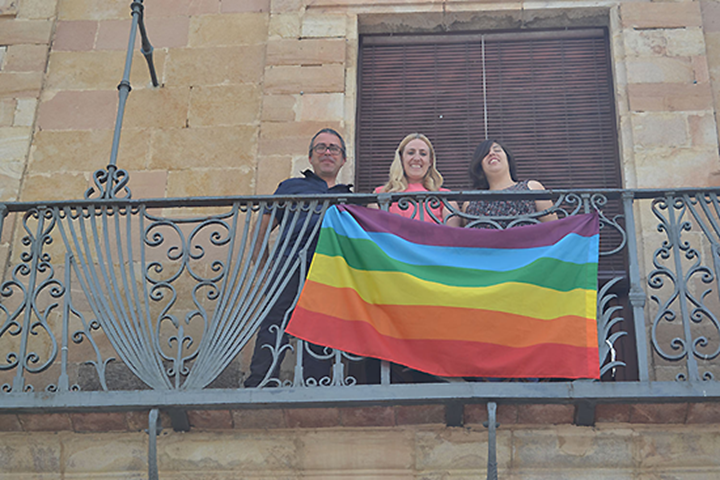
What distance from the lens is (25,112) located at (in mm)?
7891

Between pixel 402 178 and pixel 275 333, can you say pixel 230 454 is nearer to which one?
pixel 275 333

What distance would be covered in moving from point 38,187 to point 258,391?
10.3ft

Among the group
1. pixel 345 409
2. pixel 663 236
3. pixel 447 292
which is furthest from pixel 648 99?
pixel 345 409

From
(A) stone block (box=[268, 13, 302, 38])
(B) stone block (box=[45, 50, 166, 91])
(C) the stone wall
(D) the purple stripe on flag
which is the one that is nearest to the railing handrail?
(D) the purple stripe on flag

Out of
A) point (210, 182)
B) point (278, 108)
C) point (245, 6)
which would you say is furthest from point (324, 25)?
point (210, 182)

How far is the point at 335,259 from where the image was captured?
5.68 meters

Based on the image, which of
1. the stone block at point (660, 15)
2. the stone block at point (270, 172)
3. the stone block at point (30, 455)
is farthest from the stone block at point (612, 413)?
the stone block at point (660, 15)

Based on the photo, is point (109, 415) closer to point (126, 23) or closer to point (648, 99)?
point (126, 23)

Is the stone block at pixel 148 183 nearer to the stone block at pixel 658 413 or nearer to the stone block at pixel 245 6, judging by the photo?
the stone block at pixel 245 6

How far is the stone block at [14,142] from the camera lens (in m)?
7.73

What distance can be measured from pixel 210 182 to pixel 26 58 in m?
1.97

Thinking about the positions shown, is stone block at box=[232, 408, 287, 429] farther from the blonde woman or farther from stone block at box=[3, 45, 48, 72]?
stone block at box=[3, 45, 48, 72]

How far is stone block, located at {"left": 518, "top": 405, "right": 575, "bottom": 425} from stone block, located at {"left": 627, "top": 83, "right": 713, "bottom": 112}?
112 inches

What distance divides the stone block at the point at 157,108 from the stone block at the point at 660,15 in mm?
3482
